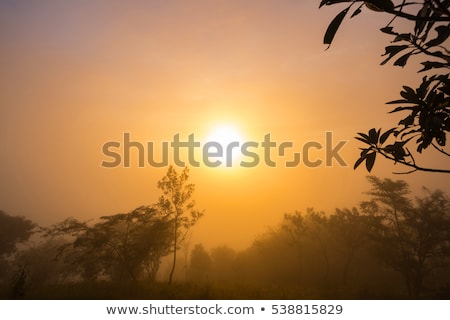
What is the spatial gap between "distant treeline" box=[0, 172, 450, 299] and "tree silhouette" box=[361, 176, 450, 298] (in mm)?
79

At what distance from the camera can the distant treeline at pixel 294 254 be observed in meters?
23.1

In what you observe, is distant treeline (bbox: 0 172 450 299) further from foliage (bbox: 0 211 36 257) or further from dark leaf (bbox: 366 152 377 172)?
dark leaf (bbox: 366 152 377 172)

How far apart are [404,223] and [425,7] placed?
102ft

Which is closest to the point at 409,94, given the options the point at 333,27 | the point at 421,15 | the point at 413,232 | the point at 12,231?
the point at 421,15

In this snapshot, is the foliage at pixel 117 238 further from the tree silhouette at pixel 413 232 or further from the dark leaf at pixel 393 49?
the dark leaf at pixel 393 49

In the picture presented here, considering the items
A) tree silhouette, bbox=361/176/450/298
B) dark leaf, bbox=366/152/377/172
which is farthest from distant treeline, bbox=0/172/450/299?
dark leaf, bbox=366/152/377/172

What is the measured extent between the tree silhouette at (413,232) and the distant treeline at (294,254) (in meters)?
0.08

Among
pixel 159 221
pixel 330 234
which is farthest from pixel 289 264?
pixel 159 221

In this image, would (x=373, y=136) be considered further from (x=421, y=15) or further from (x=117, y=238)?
(x=117, y=238)

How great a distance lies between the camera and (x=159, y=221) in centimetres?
2689

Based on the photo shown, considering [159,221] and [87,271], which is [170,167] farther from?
[87,271]

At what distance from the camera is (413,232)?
29000 millimetres

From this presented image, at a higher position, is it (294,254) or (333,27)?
(333,27)

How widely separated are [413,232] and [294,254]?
19336 mm
